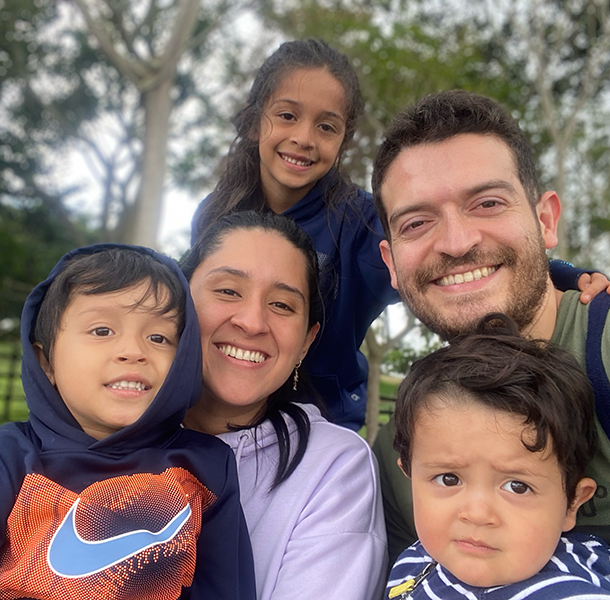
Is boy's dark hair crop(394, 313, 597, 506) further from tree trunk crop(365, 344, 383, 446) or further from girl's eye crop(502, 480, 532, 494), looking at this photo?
tree trunk crop(365, 344, 383, 446)

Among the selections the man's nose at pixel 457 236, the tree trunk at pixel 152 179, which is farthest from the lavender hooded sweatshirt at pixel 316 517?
the tree trunk at pixel 152 179

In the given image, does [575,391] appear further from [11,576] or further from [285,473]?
[11,576]

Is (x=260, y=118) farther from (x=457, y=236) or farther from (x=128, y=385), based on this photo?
(x=128, y=385)

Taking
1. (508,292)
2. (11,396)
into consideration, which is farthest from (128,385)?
(11,396)

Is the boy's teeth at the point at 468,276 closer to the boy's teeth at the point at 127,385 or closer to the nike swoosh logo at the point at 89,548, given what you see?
the boy's teeth at the point at 127,385

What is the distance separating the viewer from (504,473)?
157 centimetres

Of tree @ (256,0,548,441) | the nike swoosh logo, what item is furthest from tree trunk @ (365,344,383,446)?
tree @ (256,0,548,441)

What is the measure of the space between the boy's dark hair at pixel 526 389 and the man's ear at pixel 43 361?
1.04 meters

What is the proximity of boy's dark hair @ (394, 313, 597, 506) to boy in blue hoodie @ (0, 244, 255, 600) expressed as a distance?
2.01ft

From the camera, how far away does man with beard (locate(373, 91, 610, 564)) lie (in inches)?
77.1

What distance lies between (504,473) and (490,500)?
0.07m

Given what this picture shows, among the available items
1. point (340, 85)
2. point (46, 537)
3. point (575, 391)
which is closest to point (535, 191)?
point (575, 391)

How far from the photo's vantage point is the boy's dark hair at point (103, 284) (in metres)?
1.93

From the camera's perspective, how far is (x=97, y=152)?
13.9 m
